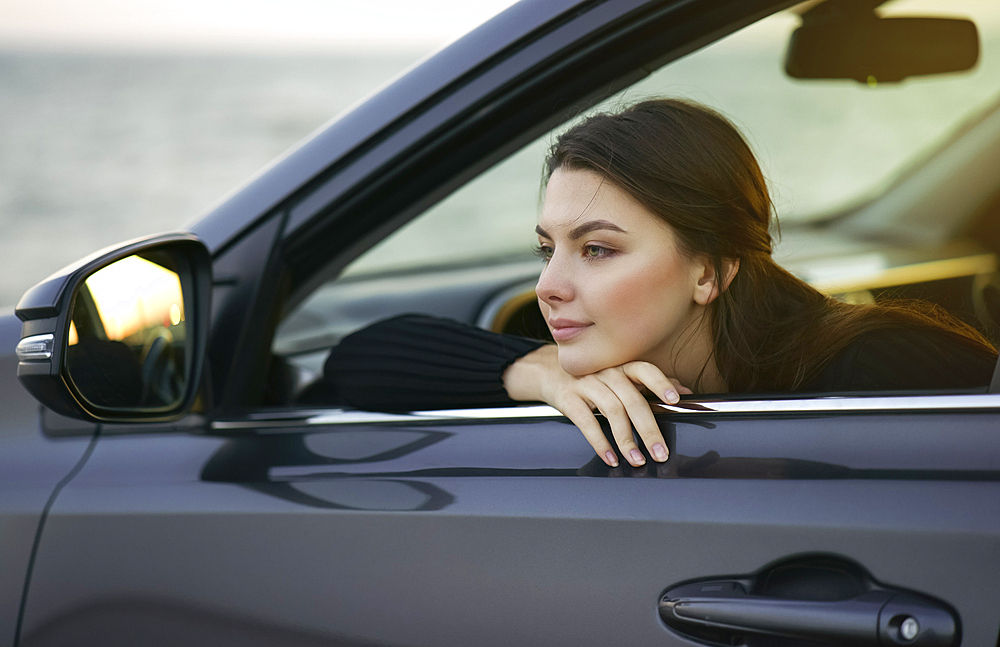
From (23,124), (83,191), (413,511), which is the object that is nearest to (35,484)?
(413,511)

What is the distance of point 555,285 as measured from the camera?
1.32 metres

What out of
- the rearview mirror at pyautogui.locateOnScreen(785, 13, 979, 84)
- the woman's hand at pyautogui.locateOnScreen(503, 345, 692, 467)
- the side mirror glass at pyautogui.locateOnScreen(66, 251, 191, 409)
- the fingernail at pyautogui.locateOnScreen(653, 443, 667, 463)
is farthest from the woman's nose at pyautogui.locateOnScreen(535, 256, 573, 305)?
the rearview mirror at pyautogui.locateOnScreen(785, 13, 979, 84)

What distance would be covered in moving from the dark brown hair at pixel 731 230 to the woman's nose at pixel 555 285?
0.15m

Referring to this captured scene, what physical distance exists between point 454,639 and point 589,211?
24.6 inches

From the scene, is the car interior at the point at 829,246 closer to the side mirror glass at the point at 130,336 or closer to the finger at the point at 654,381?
the side mirror glass at the point at 130,336

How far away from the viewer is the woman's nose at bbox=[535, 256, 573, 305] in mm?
1309

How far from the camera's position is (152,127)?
65.7 ft

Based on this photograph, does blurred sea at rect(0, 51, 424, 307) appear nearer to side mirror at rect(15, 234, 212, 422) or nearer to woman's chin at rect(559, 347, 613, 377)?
side mirror at rect(15, 234, 212, 422)

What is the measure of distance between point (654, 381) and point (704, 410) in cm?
8

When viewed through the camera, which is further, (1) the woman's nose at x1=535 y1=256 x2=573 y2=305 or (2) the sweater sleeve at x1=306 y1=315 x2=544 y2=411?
(2) the sweater sleeve at x1=306 y1=315 x2=544 y2=411

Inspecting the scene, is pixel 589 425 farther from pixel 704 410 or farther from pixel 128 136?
pixel 128 136

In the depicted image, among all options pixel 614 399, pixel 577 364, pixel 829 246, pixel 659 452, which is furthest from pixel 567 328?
pixel 829 246

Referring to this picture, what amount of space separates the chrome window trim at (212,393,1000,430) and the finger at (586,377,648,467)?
52mm

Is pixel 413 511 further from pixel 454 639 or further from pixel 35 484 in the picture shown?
pixel 35 484
